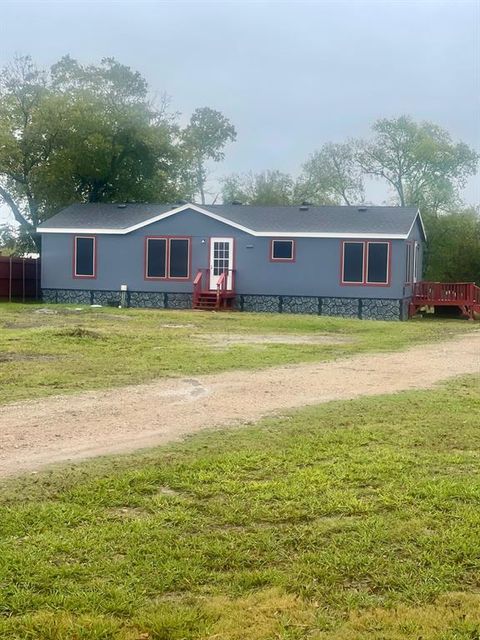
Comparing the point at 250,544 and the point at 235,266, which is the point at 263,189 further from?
the point at 250,544

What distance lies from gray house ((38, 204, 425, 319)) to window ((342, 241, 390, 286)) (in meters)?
0.03

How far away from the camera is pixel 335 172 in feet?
180

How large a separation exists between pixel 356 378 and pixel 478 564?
683cm

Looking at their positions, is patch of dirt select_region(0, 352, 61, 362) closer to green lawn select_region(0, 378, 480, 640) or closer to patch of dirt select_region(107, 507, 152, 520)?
green lawn select_region(0, 378, 480, 640)

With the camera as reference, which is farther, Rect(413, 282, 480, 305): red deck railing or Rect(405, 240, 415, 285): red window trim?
Rect(405, 240, 415, 285): red window trim

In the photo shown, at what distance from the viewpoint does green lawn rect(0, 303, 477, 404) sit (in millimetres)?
10789

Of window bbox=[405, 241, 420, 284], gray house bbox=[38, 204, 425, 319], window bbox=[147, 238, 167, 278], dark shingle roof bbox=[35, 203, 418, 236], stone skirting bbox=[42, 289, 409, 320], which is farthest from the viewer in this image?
window bbox=[147, 238, 167, 278]

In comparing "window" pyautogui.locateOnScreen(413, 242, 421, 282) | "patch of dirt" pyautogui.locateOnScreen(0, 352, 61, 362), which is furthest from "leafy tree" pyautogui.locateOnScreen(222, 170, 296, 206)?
"patch of dirt" pyautogui.locateOnScreen(0, 352, 61, 362)

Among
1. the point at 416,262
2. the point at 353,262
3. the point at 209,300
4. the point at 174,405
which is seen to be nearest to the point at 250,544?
the point at 174,405

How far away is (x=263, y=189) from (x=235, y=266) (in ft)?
80.9

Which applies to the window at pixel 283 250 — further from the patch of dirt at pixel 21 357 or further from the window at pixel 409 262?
the patch of dirt at pixel 21 357

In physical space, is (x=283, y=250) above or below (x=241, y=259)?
above


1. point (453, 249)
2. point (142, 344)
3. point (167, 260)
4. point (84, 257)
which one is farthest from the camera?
point (453, 249)

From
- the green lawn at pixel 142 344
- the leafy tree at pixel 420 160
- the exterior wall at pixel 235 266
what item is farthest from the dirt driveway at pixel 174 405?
the leafy tree at pixel 420 160
